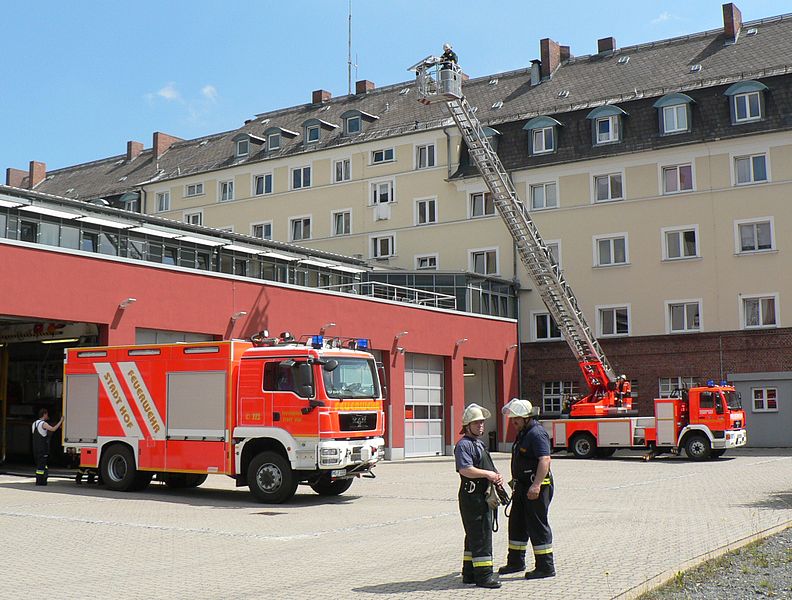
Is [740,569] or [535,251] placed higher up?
[535,251]

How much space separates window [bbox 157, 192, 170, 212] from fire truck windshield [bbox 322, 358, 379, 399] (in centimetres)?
3760

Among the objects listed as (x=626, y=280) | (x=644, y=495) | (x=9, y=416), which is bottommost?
(x=644, y=495)

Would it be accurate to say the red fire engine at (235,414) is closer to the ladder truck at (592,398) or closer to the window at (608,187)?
the ladder truck at (592,398)

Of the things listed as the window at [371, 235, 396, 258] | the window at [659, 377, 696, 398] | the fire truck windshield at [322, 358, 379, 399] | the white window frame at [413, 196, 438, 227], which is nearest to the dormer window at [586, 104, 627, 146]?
the white window frame at [413, 196, 438, 227]

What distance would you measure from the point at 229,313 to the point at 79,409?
7.20 meters

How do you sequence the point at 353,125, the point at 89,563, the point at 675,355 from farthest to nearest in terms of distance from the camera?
the point at 353,125
the point at 675,355
the point at 89,563

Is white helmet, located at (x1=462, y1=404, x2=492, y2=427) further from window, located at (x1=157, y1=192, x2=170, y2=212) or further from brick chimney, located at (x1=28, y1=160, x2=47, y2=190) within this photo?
brick chimney, located at (x1=28, y1=160, x2=47, y2=190)

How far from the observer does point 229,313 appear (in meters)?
26.0

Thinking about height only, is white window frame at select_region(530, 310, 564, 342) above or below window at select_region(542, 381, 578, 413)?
above

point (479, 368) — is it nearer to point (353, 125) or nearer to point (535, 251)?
point (535, 251)

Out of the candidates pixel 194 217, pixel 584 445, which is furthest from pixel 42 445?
pixel 194 217

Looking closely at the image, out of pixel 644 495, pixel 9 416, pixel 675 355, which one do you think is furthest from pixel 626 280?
pixel 9 416

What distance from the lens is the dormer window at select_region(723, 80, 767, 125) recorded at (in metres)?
37.0

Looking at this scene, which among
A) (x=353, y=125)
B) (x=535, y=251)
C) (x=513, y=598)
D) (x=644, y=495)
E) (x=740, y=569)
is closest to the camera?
(x=513, y=598)
